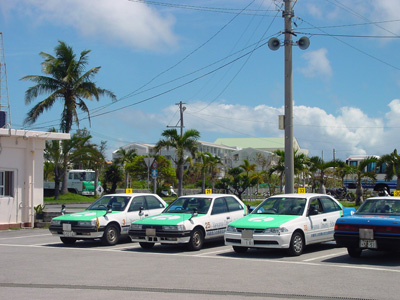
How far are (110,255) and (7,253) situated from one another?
2.77 metres

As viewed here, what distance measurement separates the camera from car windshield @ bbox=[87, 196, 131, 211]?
1628 cm

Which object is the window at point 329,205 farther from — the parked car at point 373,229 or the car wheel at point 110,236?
the car wheel at point 110,236

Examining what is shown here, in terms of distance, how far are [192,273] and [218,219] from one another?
4.50 m

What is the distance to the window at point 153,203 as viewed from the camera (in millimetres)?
16906

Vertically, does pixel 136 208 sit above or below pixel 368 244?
above

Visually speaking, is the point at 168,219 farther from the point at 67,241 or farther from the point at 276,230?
the point at 67,241

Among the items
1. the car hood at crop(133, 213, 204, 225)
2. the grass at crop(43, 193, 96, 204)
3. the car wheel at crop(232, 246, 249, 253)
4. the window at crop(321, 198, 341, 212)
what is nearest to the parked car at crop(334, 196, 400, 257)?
the window at crop(321, 198, 341, 212)

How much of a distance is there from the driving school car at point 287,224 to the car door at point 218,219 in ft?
4.03

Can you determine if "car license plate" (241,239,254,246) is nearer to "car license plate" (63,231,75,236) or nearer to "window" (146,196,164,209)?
"window" (146,196,164,209)

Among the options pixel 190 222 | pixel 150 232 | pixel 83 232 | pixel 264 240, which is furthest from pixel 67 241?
pixel 264 240

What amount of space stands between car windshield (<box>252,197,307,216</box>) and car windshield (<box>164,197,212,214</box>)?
61.6 inches

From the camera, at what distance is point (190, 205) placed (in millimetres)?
15164

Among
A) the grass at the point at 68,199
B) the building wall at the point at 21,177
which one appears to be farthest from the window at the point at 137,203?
the grass at the point at 68,199

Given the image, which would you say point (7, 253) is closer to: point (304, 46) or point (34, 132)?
point (34, 132)
